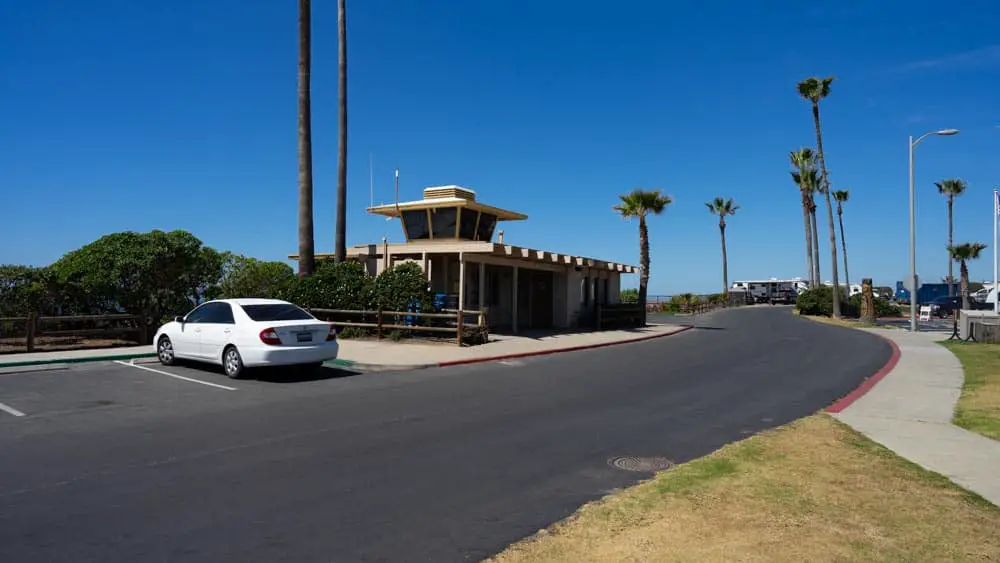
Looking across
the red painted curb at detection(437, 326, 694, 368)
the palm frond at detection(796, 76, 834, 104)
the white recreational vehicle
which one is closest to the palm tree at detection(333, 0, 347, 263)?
the red painted curb at detection(437, 326, 694, 368)

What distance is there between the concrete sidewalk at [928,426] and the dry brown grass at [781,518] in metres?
0.41

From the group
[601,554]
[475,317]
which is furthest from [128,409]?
[475,317]

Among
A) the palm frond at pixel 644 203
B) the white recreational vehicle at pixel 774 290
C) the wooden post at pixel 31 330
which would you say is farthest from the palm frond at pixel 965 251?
the wooden post at pixel 31 330

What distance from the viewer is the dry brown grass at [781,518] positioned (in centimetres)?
410

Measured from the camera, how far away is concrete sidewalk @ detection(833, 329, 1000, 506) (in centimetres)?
620

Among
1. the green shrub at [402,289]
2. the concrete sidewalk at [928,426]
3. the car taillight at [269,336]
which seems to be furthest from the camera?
the green shrub at [402,289]

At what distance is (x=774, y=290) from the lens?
82125 millimetres

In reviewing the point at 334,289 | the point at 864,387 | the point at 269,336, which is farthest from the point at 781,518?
the point at 334,289

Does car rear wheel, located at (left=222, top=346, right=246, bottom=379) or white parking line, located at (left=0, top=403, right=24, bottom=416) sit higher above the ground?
car rear wheel, located at (left=222, top=346, right=246, bottom=379)

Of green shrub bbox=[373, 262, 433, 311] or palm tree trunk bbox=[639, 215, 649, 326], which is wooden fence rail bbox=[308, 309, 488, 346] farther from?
palm tree trunk bbox=[639, 215, 649, 326]

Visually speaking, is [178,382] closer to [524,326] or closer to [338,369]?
[338,369]

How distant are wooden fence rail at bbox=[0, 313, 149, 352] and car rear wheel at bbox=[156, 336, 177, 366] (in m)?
4.23

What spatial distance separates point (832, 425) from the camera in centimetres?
841

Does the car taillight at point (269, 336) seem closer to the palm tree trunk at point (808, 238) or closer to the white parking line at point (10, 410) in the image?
the white parking line at point (10, 410)
